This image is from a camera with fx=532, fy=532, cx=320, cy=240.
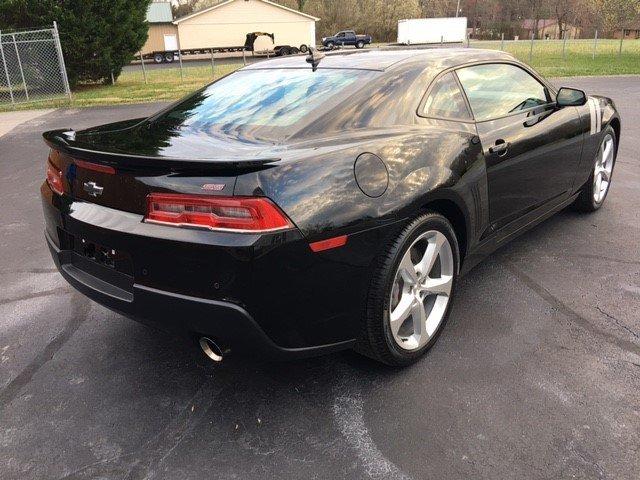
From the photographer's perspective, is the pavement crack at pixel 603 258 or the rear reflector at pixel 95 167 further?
the pavement crack at pixel 603 258

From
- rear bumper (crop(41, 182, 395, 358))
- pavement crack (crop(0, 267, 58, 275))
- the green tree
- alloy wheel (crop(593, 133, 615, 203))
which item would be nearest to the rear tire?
alloy wheel (crop(593, 133, 615, 203))

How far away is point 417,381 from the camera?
8.57ft

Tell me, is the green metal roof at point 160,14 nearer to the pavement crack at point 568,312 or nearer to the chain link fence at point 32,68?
the chain link fence at point 32,68

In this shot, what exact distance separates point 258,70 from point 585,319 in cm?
254

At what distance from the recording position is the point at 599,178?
4785 mm

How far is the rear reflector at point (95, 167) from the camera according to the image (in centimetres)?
227

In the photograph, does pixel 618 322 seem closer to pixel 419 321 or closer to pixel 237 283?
pixel 419 321

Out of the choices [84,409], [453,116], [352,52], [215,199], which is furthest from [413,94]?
[84,409]

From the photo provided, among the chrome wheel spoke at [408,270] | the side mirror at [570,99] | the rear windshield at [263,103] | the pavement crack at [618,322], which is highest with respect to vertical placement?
the rear windshield at [263,103]

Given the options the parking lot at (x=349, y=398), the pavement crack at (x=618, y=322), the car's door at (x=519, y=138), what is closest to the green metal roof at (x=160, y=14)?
the parking lot at (x=349, y=398)

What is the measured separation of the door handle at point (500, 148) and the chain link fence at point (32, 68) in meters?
15.9

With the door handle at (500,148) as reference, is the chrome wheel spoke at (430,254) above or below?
below

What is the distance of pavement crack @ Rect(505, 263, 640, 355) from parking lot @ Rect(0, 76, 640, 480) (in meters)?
0.01

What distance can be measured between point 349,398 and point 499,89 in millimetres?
2313
